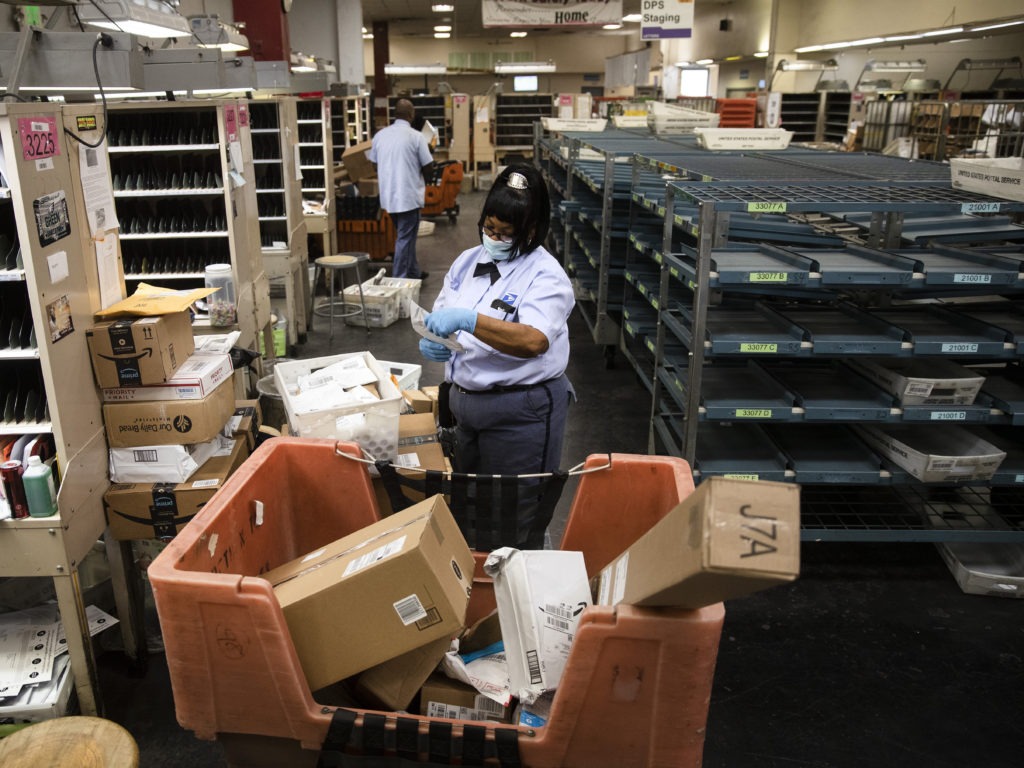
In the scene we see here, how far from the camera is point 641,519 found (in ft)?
6.73

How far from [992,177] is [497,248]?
1.93 metres

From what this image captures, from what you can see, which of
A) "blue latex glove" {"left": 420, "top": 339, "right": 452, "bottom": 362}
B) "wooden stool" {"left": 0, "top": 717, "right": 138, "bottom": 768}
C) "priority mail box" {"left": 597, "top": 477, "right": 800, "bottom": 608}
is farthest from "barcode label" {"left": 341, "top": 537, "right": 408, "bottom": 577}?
"blue latex glove" {"left": 420, "top": 339, "right": 452, "bottom": 362}

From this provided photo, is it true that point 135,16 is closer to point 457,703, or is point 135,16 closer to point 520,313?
point 520,313

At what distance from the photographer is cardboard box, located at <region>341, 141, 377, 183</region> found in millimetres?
10438

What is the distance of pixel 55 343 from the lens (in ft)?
7.99

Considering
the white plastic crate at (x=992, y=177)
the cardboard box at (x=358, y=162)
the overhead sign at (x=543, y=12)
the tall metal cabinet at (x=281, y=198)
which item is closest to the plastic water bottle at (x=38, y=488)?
the white plastic crate at (x=992, y=177)

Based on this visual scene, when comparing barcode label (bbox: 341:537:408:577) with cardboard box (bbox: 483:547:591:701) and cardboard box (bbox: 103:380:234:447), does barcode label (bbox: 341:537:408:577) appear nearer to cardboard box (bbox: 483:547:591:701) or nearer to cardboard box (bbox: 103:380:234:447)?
cardboard box (bbox: 483:547:591:701)

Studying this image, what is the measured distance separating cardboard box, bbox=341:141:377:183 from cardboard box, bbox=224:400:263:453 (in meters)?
7.42

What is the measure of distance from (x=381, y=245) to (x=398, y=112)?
2.14 meters

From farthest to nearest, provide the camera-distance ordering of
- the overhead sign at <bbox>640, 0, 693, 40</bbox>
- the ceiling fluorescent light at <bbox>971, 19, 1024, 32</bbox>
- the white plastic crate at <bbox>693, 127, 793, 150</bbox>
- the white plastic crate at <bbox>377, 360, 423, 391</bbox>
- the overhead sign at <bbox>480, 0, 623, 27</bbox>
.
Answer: the overhead sign at <bbox>480, 0, 623, 27</bbox>, the overhead sign at <bbox>640, 0, 693, 40</bbox>, the ceiling fluorescent light at <bbox>971, 19, 1024, 32</bbox>, the white plastic crate at <bbox>693, 127, 793, 150</bbox>, the white plastic crate at <bbox>377, 360, 423, 391</bbox>

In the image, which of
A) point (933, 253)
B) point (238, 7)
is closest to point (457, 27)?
point (238, 7)

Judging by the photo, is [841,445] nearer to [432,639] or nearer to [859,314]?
[859,314]

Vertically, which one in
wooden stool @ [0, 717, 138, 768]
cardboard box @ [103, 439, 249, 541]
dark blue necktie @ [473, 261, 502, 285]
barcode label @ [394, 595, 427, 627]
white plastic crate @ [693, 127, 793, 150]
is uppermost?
white plastic crate @ [693, 127, 793, 150]

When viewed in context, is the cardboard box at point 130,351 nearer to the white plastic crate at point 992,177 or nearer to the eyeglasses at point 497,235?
the eyeglasses at point 497,235
